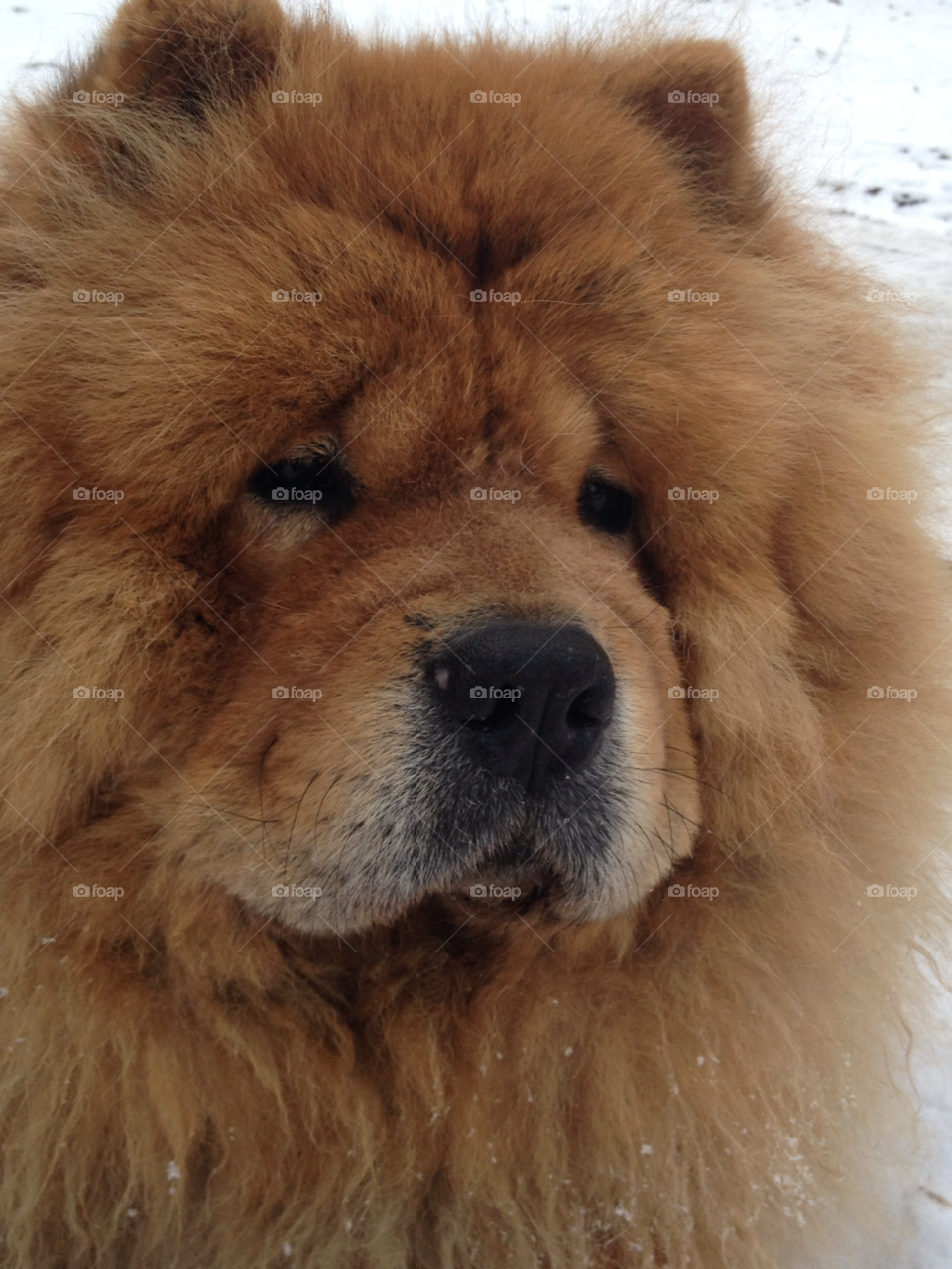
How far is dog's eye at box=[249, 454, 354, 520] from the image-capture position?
6.72 feet

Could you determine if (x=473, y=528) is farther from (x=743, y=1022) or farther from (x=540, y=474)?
(x=743, y=1022)

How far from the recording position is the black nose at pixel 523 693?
5.75 feet

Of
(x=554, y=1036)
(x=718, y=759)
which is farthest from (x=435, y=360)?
(x=554, y=1036)

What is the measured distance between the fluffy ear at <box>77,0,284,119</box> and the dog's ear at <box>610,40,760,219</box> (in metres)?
0.79

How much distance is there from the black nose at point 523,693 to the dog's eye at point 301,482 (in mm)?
460

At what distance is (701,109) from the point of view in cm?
250

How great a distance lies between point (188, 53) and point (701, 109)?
1.10 metres
